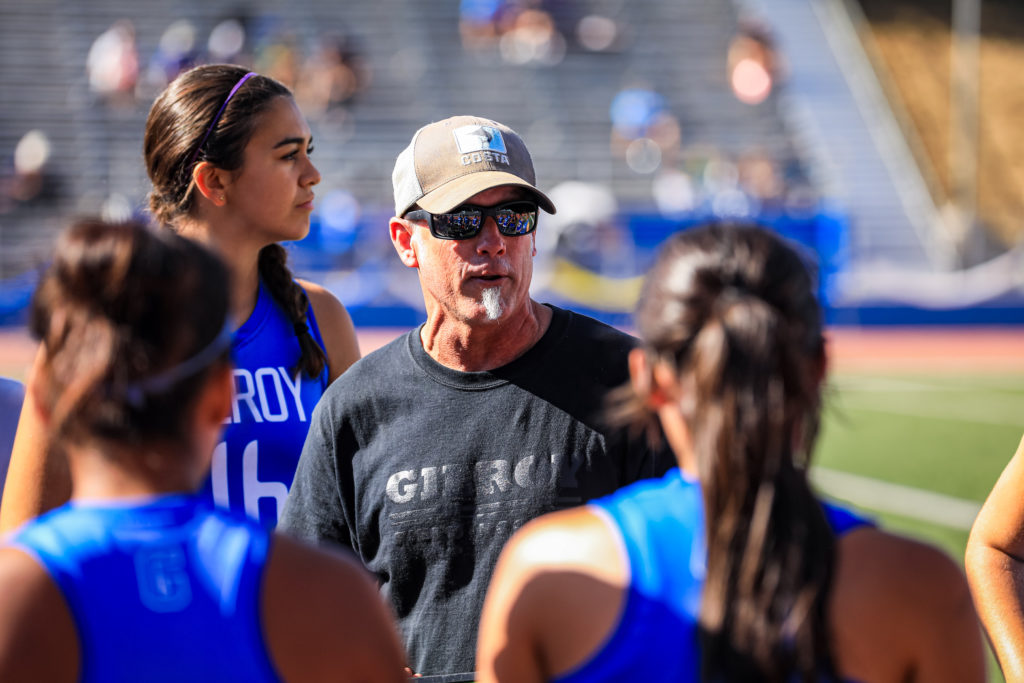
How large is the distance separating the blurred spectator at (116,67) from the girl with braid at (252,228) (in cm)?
1941

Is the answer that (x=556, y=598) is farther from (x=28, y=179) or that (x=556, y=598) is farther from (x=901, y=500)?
(x=28, y=179)

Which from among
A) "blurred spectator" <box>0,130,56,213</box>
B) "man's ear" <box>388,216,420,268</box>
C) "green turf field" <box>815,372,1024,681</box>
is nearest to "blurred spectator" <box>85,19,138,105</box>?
"blurred spectator" <box>0,130,56,213</box>

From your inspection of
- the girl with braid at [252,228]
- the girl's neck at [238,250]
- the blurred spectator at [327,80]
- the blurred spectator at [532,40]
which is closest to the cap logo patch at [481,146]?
the girl with braid at [252,228]

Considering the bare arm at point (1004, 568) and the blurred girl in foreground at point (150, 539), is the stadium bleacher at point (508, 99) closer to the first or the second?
the bare arm at point (1004, 568)

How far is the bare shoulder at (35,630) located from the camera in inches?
60.3

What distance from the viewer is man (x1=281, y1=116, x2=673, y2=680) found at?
2.62m

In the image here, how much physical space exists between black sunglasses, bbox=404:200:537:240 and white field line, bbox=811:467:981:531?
4785mm

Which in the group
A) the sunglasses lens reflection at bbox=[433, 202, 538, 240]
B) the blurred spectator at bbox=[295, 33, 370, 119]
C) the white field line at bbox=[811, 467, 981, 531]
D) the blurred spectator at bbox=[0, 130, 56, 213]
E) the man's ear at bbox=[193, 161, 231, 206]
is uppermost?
the blurred spectator at bbox=[295, 33, 370, 119]

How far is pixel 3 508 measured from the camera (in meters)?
2.72

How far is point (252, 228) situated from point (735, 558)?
2.08 metres

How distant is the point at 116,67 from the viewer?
69.7ft

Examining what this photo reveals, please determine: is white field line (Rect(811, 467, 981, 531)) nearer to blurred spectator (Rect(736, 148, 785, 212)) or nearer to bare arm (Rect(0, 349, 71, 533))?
bare arm (Rect(0, 349, 71, 533))

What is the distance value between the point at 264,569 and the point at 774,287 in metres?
0.85

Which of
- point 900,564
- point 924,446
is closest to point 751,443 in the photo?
point 900,564
